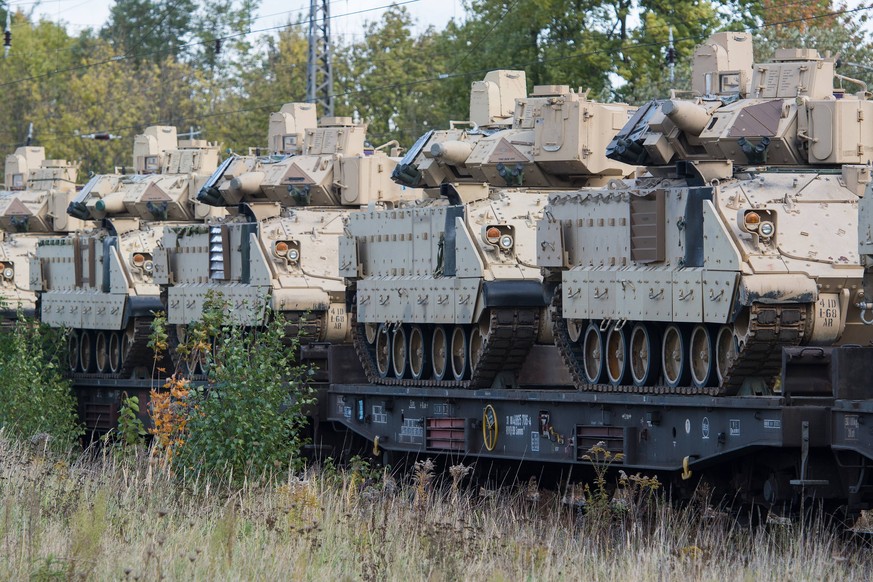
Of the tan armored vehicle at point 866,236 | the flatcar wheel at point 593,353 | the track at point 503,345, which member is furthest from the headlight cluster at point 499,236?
the tan armored vehicle at point 866,236

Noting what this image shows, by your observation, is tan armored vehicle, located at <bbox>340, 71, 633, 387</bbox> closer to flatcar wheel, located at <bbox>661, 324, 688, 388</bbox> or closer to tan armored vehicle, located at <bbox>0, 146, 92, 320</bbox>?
flatcar wheel, located at <bbox>661, 324, 688, 388</bbox>

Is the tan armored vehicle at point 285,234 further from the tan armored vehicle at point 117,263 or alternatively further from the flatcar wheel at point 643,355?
the flatcar wheel at point 643,355

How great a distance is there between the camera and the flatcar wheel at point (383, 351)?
→ 21.8 metres

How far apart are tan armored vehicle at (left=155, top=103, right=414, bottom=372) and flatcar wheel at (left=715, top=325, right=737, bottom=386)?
26.0 ft

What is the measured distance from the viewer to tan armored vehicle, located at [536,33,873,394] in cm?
1543

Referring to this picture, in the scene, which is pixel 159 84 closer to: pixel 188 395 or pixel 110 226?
pixel 110 226

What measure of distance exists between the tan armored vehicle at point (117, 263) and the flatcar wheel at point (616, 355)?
432 inches

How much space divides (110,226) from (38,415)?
711 centimetres

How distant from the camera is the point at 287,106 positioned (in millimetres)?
31578


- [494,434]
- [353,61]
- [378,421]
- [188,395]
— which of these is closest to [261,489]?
[188,395]

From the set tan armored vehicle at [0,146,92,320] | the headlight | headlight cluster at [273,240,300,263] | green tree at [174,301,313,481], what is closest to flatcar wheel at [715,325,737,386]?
green tree at [174,301,313,481]

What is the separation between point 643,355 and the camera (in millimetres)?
17281

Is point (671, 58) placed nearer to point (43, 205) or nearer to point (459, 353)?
point (43, 205)

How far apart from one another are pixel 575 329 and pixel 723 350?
258cm
